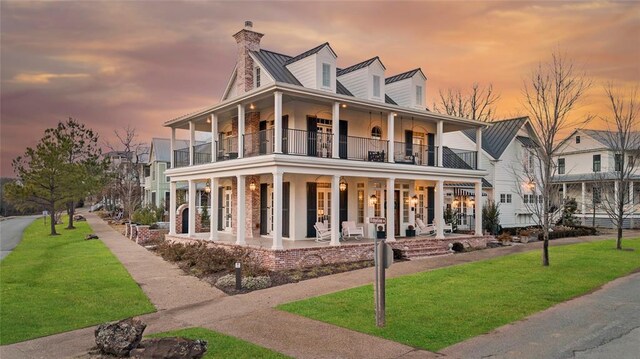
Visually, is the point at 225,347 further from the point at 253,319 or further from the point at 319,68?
the point at 319,68

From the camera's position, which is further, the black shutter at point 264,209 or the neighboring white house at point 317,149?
the black shutter at point 264,209

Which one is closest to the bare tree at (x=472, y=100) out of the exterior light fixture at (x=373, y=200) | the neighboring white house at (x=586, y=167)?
the neighboring white house at (x=586, y=167)

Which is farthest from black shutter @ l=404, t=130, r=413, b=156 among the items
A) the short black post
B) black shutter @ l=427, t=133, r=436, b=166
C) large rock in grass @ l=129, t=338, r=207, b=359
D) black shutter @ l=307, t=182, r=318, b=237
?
large rock in grass @ l=129, t=338, r=207, b=359

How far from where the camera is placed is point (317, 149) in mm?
19266

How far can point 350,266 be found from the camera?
16.5 metres

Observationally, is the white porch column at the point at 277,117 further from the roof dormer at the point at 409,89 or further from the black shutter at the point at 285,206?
the roof dormer at the point at 409,89

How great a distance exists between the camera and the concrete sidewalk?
7.84 meters

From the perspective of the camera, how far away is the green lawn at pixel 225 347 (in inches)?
291

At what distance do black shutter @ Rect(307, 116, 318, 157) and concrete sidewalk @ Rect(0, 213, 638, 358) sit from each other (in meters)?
6.06

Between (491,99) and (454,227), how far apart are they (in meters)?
26.9

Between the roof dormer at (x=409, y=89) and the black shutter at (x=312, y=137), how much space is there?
5.85 m

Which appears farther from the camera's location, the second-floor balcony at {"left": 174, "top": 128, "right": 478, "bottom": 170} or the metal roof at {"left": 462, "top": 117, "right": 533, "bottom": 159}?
the metal roof at {"left": 462, "top": 117, "right": 533, "bottom": 159}

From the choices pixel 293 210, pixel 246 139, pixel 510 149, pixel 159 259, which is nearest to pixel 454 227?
pixel 510 149

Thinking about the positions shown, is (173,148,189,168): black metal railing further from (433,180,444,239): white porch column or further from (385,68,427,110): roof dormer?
(433,180,444,239): white porch column
